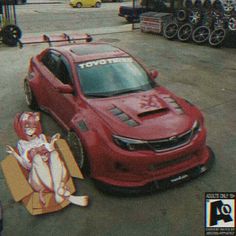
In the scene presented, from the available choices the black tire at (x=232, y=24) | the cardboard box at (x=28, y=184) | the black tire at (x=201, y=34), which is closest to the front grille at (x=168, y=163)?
the cardboard box at (x=28, y=184)

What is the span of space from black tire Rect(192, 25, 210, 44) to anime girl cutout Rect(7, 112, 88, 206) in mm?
10961

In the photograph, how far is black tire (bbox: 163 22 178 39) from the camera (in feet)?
52.3

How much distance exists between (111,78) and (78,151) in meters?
1.44

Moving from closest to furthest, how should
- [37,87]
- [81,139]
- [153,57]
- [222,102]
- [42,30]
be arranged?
[81,139], [37,87], [222,102], [153,57], [42,30]

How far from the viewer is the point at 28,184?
184 inches

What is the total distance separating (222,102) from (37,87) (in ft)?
15.1

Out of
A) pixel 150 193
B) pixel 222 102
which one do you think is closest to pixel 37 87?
pixel 150 193

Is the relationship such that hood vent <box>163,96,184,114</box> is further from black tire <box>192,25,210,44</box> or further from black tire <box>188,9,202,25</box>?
black tire <box>188,9,202,25</box>

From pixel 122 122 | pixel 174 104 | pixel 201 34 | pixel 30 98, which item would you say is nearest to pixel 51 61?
pixel 30 98

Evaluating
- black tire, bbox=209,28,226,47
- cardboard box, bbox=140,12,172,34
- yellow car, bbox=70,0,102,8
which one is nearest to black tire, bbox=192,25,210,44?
black tire, bbox=209,28,226,47

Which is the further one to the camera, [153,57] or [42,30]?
[42,30]

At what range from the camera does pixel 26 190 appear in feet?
15.1

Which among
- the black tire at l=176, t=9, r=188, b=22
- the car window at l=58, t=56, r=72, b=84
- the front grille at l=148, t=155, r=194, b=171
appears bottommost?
the front grille at l=148, t=155, r=194, b=171

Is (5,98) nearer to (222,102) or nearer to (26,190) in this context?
(26,190)
